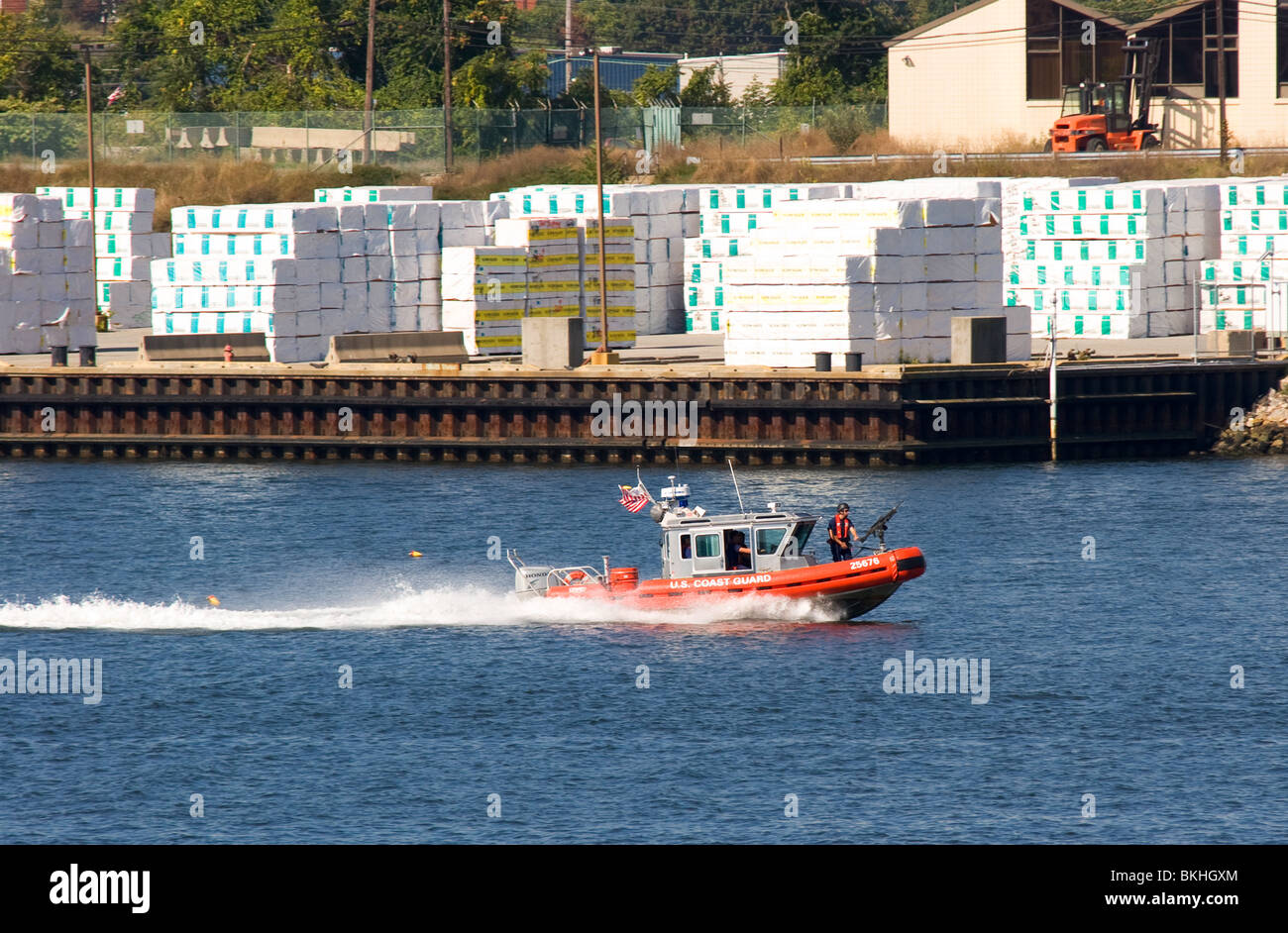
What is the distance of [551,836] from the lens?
28.2m

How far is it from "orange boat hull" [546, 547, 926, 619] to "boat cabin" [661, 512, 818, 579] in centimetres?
20

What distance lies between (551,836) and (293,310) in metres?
46.0

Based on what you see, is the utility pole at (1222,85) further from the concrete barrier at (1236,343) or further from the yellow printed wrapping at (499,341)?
the yellow printed wrapping at (499,341)

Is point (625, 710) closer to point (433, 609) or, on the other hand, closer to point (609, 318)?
point (433, 609)

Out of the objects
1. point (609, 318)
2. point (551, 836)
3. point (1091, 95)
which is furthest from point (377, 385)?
point (1091, 95)

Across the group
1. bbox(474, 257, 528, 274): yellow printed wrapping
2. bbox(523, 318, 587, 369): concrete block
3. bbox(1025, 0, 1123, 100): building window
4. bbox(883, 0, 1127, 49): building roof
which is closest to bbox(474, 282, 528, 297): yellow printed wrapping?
bbox(474, 257, 528, 274): yellow printed wrapping

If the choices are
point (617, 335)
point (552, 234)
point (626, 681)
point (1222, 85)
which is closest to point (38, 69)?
point (552, 234)

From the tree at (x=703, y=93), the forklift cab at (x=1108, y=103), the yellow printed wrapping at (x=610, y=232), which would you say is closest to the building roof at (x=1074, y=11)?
the forklift cab at (x=1108, y=103)

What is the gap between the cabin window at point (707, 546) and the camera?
126ft

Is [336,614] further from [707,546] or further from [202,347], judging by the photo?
[202,347]

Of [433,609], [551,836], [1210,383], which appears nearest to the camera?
[551,836]

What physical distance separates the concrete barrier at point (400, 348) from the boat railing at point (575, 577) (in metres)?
28.7

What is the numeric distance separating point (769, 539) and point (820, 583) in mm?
1486
